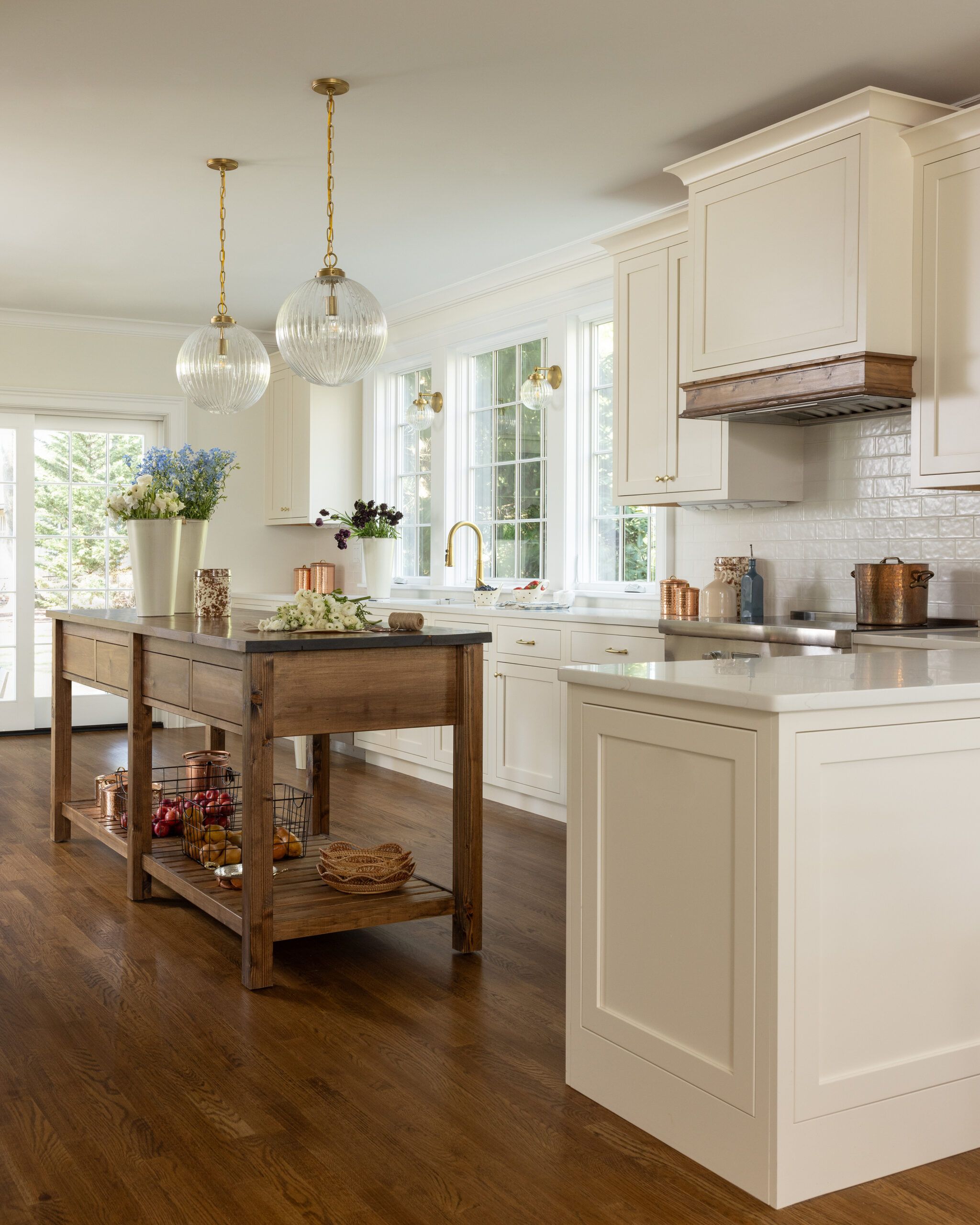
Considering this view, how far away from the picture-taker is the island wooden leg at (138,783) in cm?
372

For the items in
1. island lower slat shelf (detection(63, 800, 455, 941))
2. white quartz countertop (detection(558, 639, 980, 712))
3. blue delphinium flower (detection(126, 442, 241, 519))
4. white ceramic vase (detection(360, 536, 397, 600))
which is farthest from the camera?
white ceramic vase (detection(360, 536, 397, 600))

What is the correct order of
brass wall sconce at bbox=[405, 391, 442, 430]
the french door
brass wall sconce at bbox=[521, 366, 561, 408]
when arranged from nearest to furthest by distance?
brass wall sconce at bbox=[521, 366, 561, 408], brass wall sconce at bbox=[405, 391, 442, 430], the french door

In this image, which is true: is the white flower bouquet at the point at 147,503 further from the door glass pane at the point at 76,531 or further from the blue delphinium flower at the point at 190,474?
the door glass pane at the point at 76,531

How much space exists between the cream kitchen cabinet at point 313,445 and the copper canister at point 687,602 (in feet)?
11.2

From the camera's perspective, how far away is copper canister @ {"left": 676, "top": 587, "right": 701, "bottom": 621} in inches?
180

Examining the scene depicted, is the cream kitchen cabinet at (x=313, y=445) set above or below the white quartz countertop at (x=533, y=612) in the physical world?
above

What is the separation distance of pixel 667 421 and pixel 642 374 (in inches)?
9.9

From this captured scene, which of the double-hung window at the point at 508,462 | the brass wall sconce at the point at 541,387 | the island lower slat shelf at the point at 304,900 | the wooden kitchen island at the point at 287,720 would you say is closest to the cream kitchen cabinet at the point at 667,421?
the brass wall sconce at the point at 541,387

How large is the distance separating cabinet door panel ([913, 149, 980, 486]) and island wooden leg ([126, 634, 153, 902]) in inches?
102

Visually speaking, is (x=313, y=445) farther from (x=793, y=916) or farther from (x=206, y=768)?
(x=793, y=916)

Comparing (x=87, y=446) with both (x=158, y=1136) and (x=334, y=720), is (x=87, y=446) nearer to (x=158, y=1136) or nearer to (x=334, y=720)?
(x=334, y=720)

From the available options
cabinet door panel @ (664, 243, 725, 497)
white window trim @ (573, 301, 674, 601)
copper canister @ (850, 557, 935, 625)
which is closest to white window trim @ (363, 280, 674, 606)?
white window trim @ (573, 301, 674, 601)

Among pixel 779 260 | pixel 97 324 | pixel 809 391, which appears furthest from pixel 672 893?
pixel 97 324

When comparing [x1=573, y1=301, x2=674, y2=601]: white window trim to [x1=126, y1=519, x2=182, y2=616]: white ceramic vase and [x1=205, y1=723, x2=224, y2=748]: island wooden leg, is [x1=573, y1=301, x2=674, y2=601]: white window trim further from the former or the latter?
[x1=126, y1=519, x2=182, y2=616]: white ceramic vase
